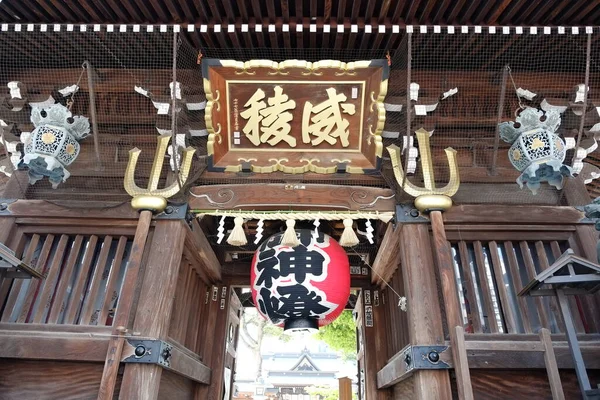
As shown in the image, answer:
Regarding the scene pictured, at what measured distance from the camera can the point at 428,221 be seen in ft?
14.4

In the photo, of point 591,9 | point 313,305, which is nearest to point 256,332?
point 313,305

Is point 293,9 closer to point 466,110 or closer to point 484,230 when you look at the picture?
point 466,110

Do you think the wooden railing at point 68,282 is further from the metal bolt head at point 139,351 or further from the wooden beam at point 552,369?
the wooden beam at point 552,369

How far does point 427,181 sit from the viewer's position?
4.50 metres

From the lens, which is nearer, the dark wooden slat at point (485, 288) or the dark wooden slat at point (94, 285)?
the dark wooden slat at point (485, 288)

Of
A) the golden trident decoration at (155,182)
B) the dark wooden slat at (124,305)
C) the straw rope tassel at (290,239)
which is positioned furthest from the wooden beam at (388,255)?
the dark wooden slat at (124,305)

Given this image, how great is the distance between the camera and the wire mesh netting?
173 inches

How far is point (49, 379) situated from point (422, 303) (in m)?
3.73

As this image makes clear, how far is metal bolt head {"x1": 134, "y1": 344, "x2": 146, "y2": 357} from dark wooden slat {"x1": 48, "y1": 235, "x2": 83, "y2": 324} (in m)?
1.07

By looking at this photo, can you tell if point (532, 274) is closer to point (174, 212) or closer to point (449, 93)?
point (449, 93)

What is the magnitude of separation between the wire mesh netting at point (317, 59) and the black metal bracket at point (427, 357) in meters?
1.67

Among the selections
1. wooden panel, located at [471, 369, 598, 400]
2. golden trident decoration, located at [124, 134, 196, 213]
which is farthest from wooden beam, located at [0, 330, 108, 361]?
wooden panel, located at [471, 369, 598, 400]

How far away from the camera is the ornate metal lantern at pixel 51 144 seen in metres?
4.05

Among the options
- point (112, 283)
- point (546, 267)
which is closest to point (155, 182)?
point (112, 283)
